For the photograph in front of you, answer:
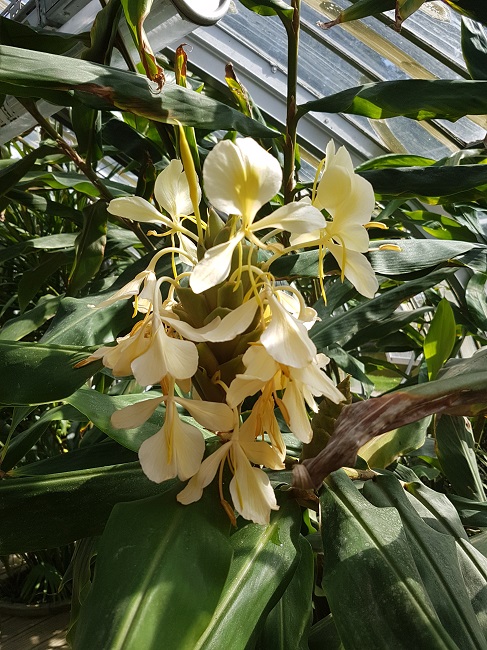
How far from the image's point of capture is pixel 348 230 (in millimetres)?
360

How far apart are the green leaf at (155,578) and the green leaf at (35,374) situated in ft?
0.40

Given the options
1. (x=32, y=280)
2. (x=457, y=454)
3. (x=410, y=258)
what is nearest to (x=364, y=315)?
(x=410, y=258)

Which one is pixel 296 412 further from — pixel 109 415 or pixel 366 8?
pixel 366 8

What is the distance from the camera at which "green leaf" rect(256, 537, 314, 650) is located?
0.38 metres

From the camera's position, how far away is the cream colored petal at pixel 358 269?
1.22 ft

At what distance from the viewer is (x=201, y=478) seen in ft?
1.12

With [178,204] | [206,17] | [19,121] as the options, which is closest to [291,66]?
[206,17]

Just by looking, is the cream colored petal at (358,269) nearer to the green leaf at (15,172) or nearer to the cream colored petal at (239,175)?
the cream colored petal at (239,175)

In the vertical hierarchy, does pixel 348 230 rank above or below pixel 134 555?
above

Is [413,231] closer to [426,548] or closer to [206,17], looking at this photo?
[206,17]

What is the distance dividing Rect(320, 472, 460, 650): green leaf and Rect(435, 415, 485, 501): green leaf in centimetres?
36

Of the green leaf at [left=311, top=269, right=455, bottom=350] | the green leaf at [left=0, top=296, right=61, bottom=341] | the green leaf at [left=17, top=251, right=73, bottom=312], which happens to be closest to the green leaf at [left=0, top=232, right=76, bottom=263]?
the green leaf at [left=17, top=251, right=73, bottom=312]

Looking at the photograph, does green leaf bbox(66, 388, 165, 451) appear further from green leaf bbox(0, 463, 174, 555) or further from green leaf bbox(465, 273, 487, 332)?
green leaf bbox(465, 273, 487, 332)

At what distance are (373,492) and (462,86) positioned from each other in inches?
16.6
